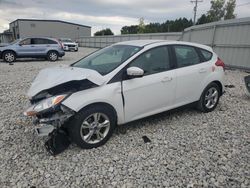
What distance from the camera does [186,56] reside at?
428 centimetres

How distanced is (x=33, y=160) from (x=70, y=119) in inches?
30.3

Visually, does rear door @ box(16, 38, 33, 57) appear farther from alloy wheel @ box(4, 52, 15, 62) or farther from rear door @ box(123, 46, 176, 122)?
rear door @ box(123, 46, 176, 122)

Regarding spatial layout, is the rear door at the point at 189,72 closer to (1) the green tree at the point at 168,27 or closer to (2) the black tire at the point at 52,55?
(2) the black tire at the point at 52,55

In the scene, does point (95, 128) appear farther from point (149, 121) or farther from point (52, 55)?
point (52, 55)

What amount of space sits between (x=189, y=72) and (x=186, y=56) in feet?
1.15

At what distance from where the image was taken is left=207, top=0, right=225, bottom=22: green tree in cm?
5831

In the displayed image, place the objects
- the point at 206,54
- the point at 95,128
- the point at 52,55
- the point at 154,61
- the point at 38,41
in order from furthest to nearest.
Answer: the point at 52,55
the point at 38,41
the point at 206,54
the point at 154,61
the point at 95,128

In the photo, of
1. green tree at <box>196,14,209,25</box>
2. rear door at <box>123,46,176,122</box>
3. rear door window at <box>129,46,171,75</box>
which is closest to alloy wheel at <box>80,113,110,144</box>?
rear door at <box>123,46,176,122</box>

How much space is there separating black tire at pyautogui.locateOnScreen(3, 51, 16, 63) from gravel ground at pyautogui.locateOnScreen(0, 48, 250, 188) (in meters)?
10.6

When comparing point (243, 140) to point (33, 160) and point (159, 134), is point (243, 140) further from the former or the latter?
point (33, 160)

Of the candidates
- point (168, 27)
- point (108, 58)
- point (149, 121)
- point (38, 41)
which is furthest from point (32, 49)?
point (168, 27)

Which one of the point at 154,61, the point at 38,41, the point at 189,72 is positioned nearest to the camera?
the point at 154,61

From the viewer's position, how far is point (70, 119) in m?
3.01

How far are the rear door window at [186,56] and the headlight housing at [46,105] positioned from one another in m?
2.28
